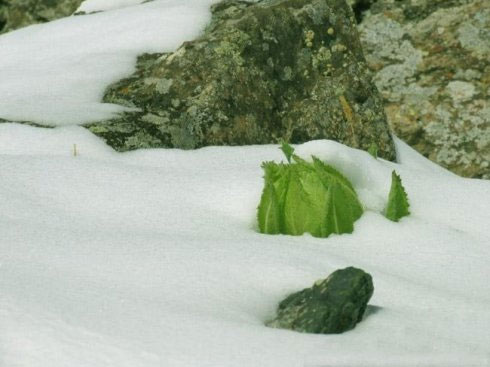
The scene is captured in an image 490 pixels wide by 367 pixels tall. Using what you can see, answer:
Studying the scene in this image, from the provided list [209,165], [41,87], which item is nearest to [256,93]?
[209,165]

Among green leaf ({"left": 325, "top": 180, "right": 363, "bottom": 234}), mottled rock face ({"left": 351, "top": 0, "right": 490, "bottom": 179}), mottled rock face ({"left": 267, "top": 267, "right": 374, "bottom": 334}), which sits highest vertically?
mottled rock face ({"left": 267, "top": 267, "right": 374, "bottom": 334})

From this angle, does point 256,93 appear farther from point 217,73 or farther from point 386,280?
point 386,280

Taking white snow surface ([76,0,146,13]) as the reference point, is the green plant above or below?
below

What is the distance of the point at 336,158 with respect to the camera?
2.77 meters

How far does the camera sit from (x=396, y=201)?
2.64 metres

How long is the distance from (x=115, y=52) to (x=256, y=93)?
Answer: 2.64ft

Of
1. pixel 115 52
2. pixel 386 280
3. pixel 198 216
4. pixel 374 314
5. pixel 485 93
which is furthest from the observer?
pixel 485 93

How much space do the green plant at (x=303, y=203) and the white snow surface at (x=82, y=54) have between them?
109 cm

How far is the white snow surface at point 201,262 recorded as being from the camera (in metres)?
1.68

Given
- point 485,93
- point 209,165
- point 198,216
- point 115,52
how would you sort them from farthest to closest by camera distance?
point 485,93
point 115,52
point 209,165
point 198,216

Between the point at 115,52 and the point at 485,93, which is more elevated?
the point at 115,52

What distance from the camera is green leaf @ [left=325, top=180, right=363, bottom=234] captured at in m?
2.50

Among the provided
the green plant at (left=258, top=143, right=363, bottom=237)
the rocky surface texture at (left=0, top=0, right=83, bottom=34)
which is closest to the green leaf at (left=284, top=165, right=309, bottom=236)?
the green plant at (left=258, top=143, right=363, bottom=237)

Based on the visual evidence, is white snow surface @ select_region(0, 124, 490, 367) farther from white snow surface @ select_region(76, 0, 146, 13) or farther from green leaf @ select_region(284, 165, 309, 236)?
white snow surface @ select_region(76, 0, 146, 13)
